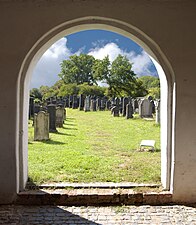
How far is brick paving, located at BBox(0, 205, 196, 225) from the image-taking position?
388 cm

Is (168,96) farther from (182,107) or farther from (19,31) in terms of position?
(19,31)

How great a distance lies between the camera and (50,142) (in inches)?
372

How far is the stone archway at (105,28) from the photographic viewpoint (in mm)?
4441

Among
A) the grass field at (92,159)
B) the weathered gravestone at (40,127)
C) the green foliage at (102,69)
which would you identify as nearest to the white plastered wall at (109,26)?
the grass field at (92,159)

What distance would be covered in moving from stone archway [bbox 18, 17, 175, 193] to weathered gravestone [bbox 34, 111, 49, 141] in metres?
5.11

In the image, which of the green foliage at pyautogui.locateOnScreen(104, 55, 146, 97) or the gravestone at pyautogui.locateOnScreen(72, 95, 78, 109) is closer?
the gravestone at pyautogui.locateOnScreen(72, 95, 78, 109)

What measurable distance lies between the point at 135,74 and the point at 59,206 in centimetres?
3638

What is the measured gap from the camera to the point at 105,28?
15.4ft

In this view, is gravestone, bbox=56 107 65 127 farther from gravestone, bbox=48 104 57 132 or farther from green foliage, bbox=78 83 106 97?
green foliage, bbox=78 83 106 97

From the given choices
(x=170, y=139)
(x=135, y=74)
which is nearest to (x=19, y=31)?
(x=170, y=139)

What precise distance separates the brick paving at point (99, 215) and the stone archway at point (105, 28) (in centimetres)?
45

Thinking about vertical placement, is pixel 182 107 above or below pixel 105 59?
below

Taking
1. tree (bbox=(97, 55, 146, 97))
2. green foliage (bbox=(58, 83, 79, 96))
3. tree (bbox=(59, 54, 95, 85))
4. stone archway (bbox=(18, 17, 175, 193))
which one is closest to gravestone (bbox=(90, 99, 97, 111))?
tree (bbox=(97, 55, 146, 97))

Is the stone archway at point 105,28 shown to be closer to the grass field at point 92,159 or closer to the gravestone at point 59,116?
the grass field at point 92,159
